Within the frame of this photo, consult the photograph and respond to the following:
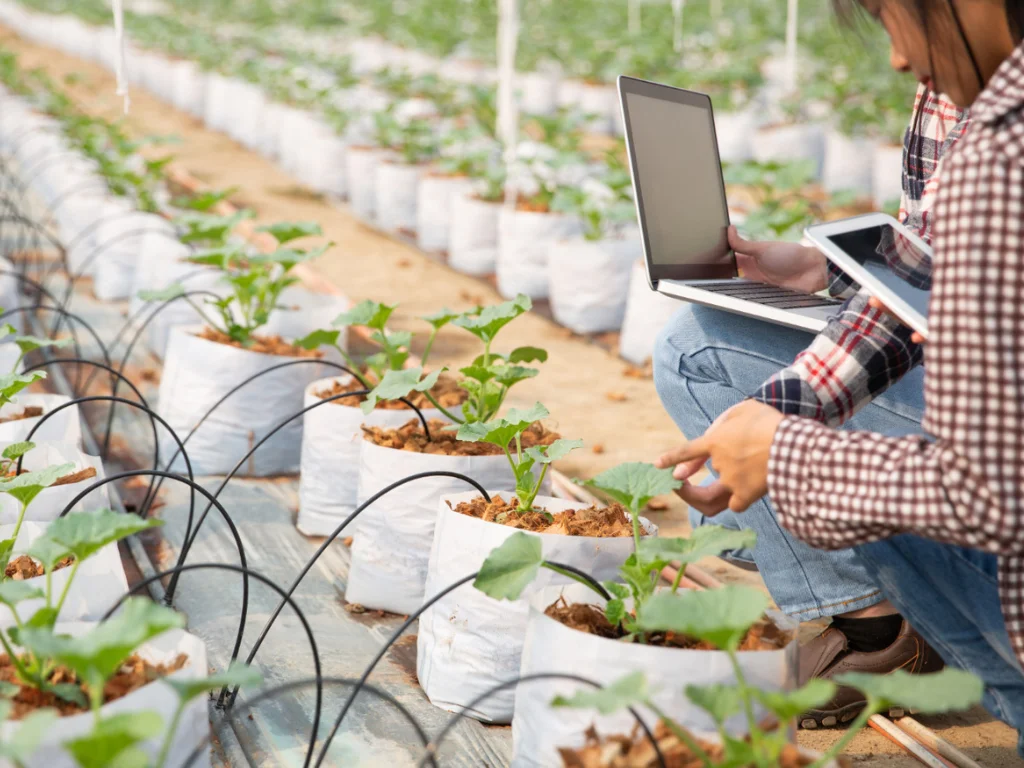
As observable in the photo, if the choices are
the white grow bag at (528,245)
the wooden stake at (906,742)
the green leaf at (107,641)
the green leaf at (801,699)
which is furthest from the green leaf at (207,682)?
the white grow bag at (528,245)

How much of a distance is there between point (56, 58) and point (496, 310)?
1426 centimetres

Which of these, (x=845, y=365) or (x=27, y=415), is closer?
(x=845, y=365)

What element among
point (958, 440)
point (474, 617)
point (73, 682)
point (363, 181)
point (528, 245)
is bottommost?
point (363, 181)

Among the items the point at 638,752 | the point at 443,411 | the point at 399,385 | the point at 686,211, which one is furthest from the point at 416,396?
the point at 638,752

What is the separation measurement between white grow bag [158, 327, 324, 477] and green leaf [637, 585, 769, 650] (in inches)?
67.5

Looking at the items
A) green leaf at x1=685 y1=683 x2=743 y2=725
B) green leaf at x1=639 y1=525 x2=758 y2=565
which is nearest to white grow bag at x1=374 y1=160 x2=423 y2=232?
green leaf at x1=639 y1=525 x2=758 y2=565

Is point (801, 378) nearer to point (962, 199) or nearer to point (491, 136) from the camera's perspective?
point (962, 199)

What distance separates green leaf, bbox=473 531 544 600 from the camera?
1368mm

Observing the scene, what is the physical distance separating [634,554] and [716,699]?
0.30m

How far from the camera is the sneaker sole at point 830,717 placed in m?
1.75

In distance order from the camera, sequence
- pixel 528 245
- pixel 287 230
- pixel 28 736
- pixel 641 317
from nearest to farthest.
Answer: pixel 28 736
pixel 287 230
pixel 641 317
pixel 528 245

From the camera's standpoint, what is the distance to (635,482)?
4.82 feet

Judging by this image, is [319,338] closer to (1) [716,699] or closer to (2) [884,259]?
(2) [884,259]

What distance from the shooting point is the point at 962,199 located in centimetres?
108
